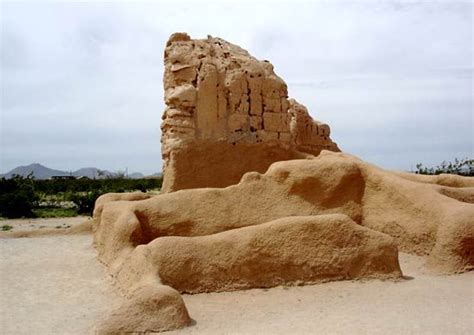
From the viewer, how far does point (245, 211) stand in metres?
9.04

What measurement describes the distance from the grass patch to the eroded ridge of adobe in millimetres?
11502

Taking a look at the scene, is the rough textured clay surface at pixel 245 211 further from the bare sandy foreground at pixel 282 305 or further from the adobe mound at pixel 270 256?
A: the bare sandy foreground at pixel 282 305

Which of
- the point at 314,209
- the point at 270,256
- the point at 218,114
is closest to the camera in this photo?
the point at 270,256

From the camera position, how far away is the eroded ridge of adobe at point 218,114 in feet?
36.0

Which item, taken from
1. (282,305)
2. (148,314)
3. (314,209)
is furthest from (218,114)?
(148,314)

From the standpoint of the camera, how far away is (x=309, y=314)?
21.4ft

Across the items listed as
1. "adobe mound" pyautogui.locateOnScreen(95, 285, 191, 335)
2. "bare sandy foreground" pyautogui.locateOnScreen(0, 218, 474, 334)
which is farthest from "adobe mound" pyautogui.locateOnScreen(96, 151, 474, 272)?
"adobe mound" pyautogui.locateOnScreen(95, 285, 191, 335)

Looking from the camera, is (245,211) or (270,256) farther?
(245,211)

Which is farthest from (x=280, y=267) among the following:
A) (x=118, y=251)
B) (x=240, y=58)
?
(x=240, y=58)

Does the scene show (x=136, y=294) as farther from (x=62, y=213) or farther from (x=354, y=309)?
(x=62, y=213)

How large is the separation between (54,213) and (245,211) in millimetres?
15250

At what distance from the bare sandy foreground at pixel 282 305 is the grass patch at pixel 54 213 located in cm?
1257

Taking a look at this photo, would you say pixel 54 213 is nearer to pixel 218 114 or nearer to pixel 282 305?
pixel 218 114

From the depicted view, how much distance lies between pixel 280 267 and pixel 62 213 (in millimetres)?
16455
